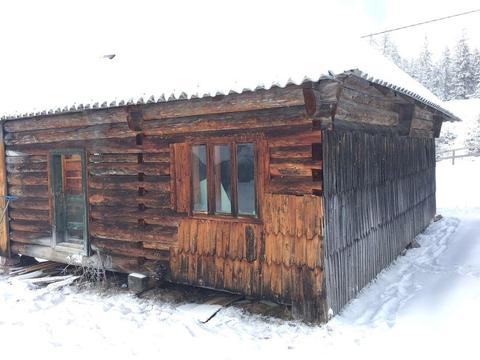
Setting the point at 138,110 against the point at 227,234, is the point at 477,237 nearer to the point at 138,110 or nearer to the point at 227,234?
the point at 227,234

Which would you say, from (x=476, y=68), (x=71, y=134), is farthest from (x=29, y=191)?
(x=476, y=68)

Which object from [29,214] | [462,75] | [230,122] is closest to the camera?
[230,122]

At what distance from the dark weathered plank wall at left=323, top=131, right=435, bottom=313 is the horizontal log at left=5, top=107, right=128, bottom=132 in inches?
132

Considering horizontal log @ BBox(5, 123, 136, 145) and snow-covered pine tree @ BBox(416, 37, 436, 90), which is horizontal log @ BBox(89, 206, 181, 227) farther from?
snow-covered pine tree @ BBox(416, 37, 436, 90)

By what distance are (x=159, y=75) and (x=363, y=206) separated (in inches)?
142

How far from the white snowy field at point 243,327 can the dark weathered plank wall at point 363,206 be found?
405 millimetres

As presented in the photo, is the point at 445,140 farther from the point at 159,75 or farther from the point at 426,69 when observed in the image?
the point at 159,75

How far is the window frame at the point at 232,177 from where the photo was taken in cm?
609

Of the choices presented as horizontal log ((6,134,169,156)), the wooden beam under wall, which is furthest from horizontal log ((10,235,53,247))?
the wooden beam under wall

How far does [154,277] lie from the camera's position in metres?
7.06

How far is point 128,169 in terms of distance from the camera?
7.30 metres

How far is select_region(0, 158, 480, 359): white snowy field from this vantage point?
16.5 feet

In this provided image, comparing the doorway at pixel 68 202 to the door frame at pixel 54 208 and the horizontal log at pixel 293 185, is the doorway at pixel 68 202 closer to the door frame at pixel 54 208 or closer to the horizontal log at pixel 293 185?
the door frame at pixel 54 208

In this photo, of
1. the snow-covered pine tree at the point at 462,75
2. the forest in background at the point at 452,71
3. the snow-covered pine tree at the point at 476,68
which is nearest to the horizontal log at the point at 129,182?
the forest in background at the point at 452,71
